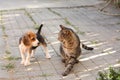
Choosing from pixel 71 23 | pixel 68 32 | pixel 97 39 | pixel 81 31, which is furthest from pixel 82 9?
pixel 68 32

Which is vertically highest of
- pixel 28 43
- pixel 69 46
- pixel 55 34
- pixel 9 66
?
pixel 28 43

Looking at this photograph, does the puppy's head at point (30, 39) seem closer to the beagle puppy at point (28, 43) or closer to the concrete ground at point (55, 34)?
the beagle puppy at point (28, 43)

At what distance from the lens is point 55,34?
8.86 m

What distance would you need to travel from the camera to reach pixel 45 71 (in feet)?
19.9

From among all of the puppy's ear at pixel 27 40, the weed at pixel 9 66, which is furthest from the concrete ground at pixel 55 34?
the puppy's ear at pixel 27 40

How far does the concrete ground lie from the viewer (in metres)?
6.07

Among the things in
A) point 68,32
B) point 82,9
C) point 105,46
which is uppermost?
point 68,32

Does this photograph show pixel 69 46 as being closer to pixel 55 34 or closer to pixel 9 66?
pixel 9 66

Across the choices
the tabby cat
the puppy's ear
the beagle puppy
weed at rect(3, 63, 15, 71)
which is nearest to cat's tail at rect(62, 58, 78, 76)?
the tabby cat

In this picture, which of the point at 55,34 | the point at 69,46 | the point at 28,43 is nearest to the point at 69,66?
the point at 69,46

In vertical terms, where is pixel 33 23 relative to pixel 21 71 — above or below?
below

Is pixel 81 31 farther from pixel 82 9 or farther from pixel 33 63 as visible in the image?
pixel 82 9

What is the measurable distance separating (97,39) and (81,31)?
0.99 m

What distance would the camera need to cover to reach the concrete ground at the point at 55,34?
607 centimetres
